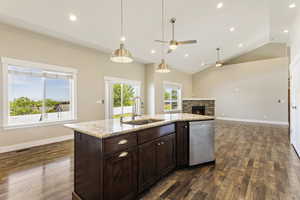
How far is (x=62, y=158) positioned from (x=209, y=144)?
3.06 metres

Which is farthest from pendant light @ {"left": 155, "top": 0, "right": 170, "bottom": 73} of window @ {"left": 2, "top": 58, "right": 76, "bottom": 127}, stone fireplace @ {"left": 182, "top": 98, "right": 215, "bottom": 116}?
stone fireplace @ {"left": 182, "top": 98, "right": 215, "bottom": 116}

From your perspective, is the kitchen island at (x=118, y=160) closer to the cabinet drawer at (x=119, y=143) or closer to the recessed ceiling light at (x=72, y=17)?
the cabinet drawer at (x=119, y=143)

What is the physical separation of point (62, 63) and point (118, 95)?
7.64 ft

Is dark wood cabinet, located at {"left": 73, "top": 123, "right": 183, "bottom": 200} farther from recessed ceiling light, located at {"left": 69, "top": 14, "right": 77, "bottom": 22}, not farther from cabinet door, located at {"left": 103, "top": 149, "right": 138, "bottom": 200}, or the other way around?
recessed ceiling light, located at {"left": 69, "top": 14, "right": 77, "bottom": 22}

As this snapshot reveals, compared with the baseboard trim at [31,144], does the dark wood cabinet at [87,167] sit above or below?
above

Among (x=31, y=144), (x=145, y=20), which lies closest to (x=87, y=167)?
(x=31, y=144)

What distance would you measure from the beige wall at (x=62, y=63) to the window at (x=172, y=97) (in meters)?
2.77

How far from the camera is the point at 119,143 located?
64.2 inches

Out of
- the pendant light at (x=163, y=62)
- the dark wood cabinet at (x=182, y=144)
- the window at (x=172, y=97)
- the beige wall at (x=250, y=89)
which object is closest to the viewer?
the dark wood cabinet at (x=182, y=144)

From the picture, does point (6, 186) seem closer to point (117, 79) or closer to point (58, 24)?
point (58, 24)

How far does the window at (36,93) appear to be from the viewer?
3.56 meters

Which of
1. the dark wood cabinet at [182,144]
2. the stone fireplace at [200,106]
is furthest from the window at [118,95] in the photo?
the dark wood cabinet at [182,144]

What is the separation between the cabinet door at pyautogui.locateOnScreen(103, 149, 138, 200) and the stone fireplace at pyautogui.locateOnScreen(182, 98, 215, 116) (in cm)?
722

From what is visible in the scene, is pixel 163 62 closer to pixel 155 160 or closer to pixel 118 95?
pixel 155 160
